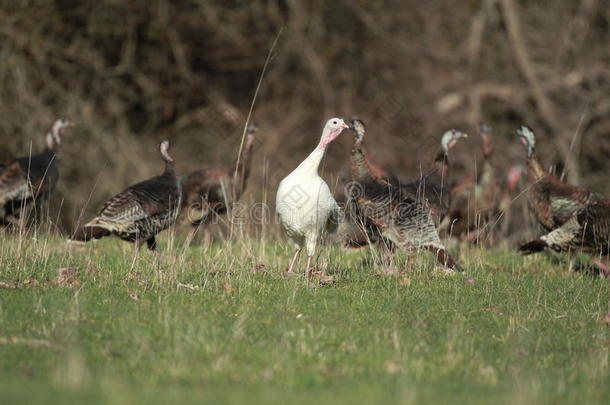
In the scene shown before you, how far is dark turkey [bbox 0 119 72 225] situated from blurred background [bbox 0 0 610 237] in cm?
597

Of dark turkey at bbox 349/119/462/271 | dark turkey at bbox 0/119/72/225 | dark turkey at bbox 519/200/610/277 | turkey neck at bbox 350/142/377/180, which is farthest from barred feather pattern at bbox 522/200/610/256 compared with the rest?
dark turkey at bbox 0/119/72/225

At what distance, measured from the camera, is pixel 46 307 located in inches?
261

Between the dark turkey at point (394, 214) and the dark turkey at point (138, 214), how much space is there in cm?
222

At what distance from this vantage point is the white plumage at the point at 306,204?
8.64 m

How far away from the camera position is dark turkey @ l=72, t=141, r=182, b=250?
32.1ft

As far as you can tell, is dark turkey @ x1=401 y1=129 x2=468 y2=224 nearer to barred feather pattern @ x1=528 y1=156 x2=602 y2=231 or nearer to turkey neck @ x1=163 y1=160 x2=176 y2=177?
barred feather pattern @ x1=528 y1=156 x2=602 y2=231

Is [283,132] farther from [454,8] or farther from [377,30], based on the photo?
[454,8]

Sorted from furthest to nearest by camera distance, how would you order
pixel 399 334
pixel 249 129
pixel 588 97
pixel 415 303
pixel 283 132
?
1. pixel 283 132
2. pixel 588 97
3. pixel 249 129
4. pixel 415 303
5. pixel 399 334

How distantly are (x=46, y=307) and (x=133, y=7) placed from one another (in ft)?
45.3

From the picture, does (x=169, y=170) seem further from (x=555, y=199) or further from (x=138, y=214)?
(x=555, y=199)

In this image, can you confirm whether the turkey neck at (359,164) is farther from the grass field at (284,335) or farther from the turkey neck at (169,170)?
→ the turkey neck at (169,170)

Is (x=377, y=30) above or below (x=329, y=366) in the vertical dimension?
above

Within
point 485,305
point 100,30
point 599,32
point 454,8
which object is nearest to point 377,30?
point 454,8

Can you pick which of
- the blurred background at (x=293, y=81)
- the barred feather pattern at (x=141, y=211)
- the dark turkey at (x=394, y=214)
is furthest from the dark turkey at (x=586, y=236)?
the blurred background at (x=293, y=81)
